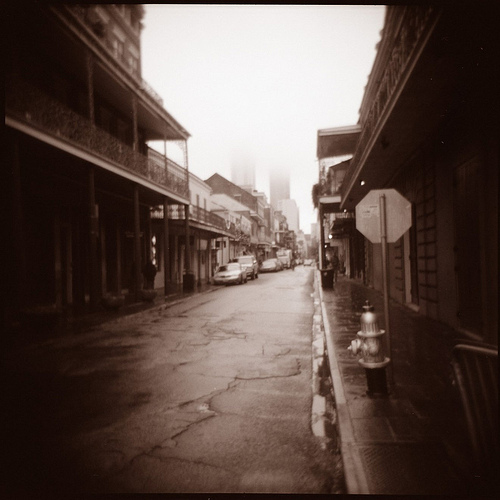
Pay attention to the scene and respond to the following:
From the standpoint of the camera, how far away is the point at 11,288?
35.7 ft

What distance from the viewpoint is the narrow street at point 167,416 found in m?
3.26

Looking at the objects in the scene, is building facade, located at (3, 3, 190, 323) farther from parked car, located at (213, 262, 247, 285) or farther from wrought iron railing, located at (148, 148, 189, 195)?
parked car, located at (213, 262, 247, 285)

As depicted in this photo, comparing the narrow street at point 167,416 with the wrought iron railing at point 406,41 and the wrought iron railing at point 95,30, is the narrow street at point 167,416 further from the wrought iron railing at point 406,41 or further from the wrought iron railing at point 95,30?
the wrought iron railing at point 95,30

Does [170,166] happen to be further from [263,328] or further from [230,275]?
[263,328]

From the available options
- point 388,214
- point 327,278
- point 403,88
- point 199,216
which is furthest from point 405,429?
point 199,216

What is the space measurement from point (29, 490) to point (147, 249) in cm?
1939

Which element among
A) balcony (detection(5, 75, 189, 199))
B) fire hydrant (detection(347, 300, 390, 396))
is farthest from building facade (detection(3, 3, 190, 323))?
fire hydrant (detection(347, 300, 390, 396))

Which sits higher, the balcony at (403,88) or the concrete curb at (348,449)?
the balcony at (403,88)

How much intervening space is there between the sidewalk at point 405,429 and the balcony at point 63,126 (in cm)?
842

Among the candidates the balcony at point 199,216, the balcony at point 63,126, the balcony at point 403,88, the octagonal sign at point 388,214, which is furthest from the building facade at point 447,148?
the balcony at point 199,216

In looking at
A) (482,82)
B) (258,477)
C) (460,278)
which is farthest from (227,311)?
(258,477)

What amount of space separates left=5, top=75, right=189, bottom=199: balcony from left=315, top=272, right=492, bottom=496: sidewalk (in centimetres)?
842

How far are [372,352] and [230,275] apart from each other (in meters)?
21.6

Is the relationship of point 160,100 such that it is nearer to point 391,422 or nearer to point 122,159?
point 122,159
